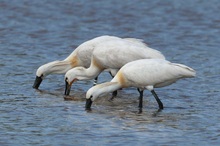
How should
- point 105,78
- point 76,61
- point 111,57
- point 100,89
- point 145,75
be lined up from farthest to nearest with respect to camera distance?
1. point 105,78
2. point 76,61
3. point 111,57
4. point 100,89
5. point 145,75

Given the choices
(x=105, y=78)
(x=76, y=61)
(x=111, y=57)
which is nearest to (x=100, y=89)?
Answer: (x=111, y=57)

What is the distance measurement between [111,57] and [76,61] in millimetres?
1449

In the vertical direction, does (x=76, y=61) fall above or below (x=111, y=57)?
below

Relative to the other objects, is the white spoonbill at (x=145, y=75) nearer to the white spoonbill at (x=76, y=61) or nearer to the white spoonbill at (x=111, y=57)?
the white spoonbill at (x=111, y=57)

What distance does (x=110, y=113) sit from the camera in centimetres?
1348

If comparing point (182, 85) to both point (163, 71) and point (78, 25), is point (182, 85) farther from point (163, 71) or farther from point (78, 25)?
point (78, 25)

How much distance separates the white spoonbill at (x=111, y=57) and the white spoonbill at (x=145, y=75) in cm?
85

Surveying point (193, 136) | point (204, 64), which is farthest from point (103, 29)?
point (193, 136)

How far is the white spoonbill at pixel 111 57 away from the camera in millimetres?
14719

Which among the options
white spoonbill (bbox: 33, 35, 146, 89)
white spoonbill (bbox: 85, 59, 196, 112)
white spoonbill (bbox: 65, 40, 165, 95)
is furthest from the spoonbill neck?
white spoonbill (bbox: 33, 35, 146, 89)

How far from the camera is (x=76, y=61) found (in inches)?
635

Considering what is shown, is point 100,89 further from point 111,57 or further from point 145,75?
point 111,57

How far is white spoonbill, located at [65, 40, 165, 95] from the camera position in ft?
48.3

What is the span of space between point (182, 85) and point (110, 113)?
8.63 feet
